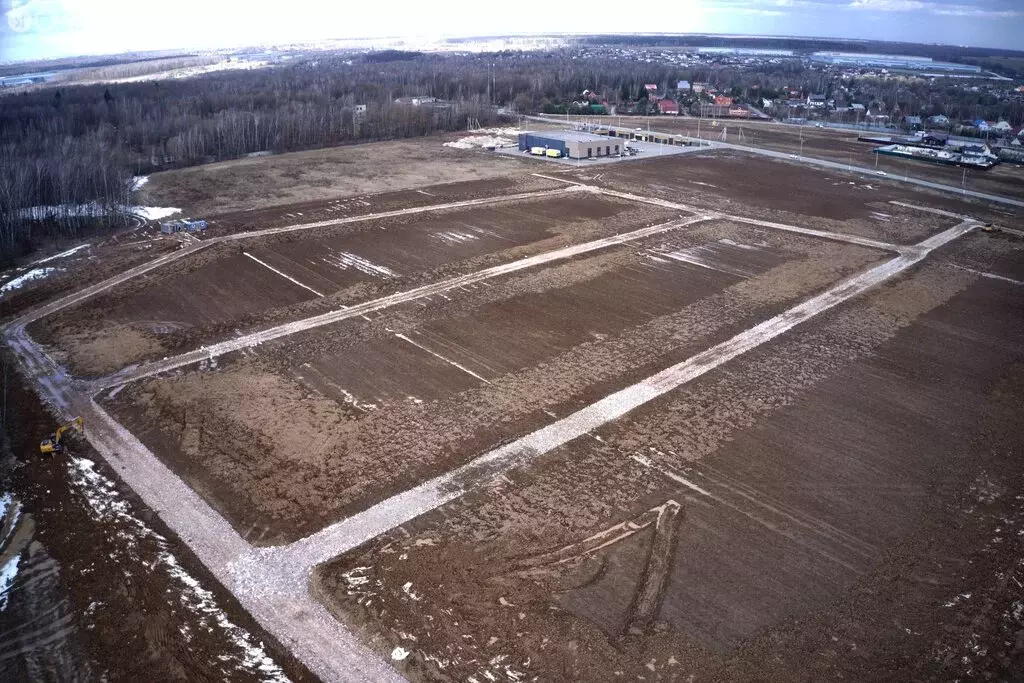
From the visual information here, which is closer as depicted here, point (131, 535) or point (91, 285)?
point (131, 535)

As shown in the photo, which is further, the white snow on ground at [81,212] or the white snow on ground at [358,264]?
the white snow on ground at [81,212]

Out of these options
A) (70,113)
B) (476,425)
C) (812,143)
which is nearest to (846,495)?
(476,425)

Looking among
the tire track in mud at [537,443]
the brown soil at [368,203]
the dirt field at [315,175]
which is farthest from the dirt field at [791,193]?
the tire track in mud at [537,443]

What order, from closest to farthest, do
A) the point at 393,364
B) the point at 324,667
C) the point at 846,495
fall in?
1. the point at 324,667
2. the point at 846,495
3. the point at 393,364

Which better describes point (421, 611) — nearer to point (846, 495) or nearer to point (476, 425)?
point (476, 425)

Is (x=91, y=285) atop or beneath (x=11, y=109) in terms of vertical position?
beneath

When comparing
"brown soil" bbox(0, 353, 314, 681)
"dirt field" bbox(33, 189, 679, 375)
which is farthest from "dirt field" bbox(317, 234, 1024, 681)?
"dirt field" bbox(33, 189, 679, 375)

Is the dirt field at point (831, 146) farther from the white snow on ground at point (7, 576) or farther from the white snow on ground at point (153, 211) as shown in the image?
the white snow on ground at point (7, 576)

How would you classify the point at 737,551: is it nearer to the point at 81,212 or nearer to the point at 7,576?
the point at 7,576
